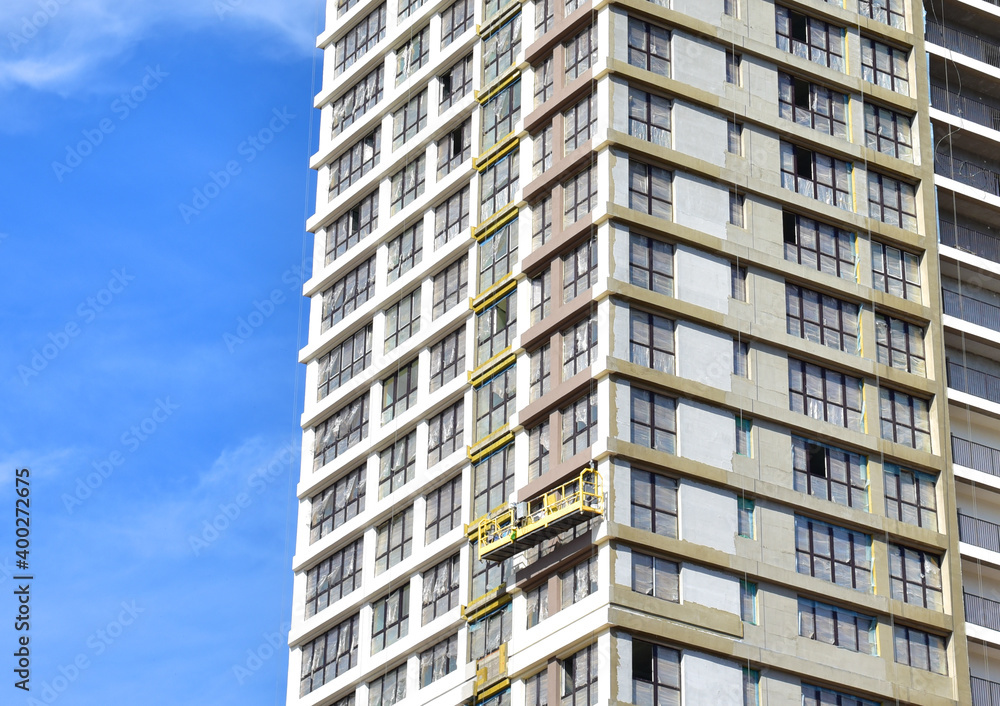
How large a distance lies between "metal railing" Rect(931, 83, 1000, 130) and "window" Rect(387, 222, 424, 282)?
24458 mm

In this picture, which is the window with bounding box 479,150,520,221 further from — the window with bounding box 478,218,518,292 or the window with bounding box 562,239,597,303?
the window with bounding box 562,239,597,303

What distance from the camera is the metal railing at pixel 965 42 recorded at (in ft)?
336

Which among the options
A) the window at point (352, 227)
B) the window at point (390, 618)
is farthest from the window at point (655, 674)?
the window at point (352, 227)

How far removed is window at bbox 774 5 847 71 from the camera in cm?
9594

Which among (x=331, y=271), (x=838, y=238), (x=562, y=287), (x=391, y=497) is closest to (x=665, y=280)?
(x=562, y=287)

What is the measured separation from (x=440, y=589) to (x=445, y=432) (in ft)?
23.6

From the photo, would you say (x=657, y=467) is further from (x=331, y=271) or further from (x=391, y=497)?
(x=331, y=271)

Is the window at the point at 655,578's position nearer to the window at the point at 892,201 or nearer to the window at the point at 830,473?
the window at the point at 830,473

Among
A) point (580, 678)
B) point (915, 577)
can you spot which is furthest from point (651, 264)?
point (580, 678)

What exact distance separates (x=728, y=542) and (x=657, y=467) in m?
3.96

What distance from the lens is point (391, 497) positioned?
97938 mm

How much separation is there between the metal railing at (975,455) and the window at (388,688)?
25138 mm

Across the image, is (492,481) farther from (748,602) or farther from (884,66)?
(884,66)

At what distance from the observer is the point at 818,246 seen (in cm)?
9256
